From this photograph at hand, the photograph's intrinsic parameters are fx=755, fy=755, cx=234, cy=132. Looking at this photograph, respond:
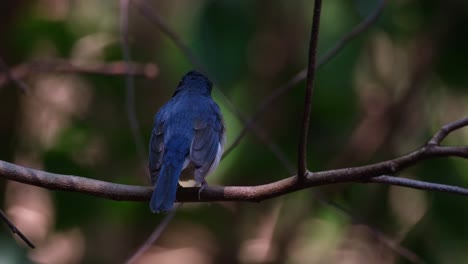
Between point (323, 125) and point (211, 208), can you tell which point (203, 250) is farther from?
point (323, 125)

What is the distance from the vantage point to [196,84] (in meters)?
4.88

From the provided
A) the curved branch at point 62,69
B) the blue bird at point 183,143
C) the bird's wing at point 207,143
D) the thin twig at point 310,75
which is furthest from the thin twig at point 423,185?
the curved branch at point 62,69

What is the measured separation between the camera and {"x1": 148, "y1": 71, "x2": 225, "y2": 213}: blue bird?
3.60m

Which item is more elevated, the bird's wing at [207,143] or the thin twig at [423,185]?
the bird's wing at [207,143]

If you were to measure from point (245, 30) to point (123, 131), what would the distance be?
4.74ft

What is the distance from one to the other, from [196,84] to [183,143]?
925mm

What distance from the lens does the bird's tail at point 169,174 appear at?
3.29m

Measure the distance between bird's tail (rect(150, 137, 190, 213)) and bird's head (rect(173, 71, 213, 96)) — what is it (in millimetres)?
831

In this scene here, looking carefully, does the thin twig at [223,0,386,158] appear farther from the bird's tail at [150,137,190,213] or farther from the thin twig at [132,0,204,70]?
the thin twig at [132,0,204,70]

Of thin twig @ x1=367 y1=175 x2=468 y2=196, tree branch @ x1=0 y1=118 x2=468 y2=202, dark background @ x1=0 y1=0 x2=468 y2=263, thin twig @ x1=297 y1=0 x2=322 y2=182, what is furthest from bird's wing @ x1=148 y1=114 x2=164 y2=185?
thin twig @ x1=367 y1=175 x2=468 y2=196

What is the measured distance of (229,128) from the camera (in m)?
5.31

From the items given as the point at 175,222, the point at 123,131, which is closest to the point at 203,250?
the point at 175,222

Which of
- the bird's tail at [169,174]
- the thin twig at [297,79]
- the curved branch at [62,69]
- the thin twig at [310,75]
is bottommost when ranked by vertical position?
the thin twig at [310,75]

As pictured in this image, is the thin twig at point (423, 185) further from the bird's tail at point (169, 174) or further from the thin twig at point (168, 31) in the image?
the thin twig at point (168, 31)
